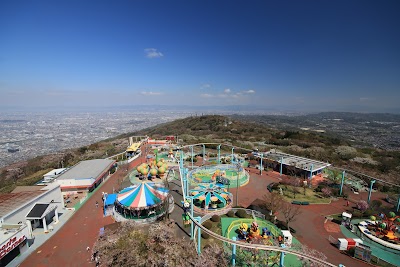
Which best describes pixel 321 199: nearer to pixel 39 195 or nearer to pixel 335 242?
pixel 335 242

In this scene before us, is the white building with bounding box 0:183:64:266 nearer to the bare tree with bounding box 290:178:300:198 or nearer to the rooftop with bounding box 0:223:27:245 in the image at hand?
the rooftop with bounding box 0:223:27:245

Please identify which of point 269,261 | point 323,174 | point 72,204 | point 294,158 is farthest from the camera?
point 294,158

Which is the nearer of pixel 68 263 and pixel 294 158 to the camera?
pixel 68 263

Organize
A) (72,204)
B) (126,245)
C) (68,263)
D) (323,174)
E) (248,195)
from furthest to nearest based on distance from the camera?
(323,174) < (248,195) < (72,204) < (68,263) < (126,245)

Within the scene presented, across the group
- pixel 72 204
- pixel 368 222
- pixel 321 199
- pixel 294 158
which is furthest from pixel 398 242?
pixel 72 204

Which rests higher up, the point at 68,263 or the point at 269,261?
the point at 269,261

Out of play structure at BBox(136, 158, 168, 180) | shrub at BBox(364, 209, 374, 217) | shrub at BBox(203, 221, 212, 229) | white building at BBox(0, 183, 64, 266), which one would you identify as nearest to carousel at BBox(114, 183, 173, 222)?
shrub at BBox(203, 221, 212, 229)
